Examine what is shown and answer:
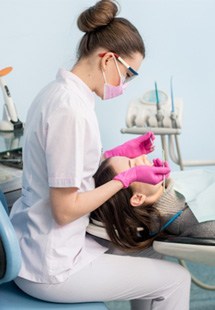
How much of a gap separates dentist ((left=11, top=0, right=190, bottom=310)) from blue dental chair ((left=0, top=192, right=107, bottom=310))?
2cm

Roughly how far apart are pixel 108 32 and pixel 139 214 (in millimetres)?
496

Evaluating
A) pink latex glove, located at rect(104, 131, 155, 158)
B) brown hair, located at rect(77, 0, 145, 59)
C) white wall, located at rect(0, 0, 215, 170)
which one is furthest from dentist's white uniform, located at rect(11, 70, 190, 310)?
white wall, located at rect(0, 0, 215, 170)

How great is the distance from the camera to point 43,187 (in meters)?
1.29

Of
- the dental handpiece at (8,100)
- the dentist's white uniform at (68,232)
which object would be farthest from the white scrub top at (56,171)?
the dental handpiece at (8,100)

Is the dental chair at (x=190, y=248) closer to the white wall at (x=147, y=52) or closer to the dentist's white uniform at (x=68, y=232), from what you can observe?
the dentist's white uniform at (x=68, y=232)

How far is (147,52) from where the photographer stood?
7.59ft

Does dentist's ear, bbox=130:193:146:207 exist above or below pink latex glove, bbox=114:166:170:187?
below

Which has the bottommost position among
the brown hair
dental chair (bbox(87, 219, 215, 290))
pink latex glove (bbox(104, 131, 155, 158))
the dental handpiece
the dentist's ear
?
dental chair (bbox(87, 219, 215, 290))

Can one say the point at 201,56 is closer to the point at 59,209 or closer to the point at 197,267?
the point at 197,267

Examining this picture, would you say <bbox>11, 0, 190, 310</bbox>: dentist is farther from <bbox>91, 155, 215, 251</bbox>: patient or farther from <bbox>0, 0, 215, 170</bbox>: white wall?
<bbox>0, 0, 215, 170</bbox>: white wall

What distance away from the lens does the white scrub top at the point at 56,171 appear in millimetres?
1198

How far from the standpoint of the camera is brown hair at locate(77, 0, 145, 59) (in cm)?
133

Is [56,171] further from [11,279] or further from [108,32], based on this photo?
[108,32]

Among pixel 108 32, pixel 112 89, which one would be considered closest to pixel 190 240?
pixel 112 89
